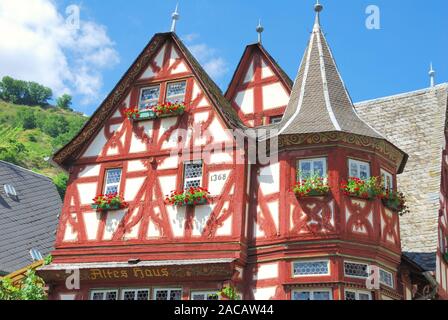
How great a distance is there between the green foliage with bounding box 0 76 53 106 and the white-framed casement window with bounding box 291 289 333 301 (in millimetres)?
129729

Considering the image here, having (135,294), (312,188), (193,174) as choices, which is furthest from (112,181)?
(312,188)

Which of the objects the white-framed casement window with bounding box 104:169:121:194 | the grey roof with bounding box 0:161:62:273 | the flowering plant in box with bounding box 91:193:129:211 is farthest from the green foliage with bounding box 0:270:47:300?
the grey roof with bounding box 0:161:62:273

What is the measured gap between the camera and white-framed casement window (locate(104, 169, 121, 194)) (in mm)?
19078

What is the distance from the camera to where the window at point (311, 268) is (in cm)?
1581

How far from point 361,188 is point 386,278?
250 centimetres

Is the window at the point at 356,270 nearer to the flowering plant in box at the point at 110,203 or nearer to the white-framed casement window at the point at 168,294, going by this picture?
the white-framed casement window at the point at 168,294

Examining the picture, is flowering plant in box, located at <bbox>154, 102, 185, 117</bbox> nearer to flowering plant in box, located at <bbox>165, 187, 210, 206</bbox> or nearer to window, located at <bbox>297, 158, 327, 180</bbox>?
flowering plant in box, located at <bbox>165, 187, 210, 206</bbox>

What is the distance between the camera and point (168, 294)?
16.9 meters

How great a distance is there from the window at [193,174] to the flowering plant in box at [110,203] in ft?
6.19

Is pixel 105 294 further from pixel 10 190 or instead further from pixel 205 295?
pixel 10 190

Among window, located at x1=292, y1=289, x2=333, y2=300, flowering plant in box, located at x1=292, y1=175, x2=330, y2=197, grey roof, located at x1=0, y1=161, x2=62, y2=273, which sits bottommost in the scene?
window, located at x1=292, y1=289, x2=333, y2=300

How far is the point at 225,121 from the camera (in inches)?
722
